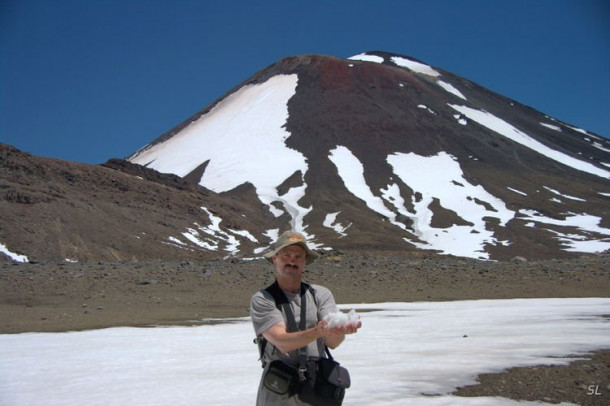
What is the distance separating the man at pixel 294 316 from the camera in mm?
4082

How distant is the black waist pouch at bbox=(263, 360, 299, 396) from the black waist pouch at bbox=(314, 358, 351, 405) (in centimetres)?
15

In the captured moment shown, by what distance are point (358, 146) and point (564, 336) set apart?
107 metres

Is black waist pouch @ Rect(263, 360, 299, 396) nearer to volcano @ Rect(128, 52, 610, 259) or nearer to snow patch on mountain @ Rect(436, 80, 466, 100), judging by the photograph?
volcano @ Rect(128, 52, 610, 259)

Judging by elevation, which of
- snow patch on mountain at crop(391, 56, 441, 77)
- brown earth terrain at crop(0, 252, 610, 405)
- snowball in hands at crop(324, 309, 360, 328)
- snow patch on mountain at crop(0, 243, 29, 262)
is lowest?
snowball in hands at crop(324, 309, 360, 328)

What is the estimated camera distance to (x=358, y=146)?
388 feet

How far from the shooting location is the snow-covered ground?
8102mm

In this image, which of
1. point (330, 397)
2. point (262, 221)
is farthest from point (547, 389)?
point (262, 221)

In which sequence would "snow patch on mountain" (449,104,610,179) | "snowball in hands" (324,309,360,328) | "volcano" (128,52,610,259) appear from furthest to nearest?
"snow patch on mountain" (449,104,610,179) → "volcano" (128,52,610,259) → "snowball in hands" (324,309,360,328)

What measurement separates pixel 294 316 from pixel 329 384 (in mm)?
522

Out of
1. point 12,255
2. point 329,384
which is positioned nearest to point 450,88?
point 12,255

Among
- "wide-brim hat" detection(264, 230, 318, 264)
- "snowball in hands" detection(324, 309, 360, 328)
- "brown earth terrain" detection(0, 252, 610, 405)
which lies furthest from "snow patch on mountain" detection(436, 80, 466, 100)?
"snowball in hands" detection(324, 309, 360, 328)

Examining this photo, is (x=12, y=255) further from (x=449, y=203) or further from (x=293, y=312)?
(x=449, y=203)

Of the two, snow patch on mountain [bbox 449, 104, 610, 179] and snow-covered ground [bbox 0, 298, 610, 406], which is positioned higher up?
snow patch on mountain [bbox 449, 104, 610, 179]

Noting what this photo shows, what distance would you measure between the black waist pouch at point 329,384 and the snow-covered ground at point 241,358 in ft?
11.4
